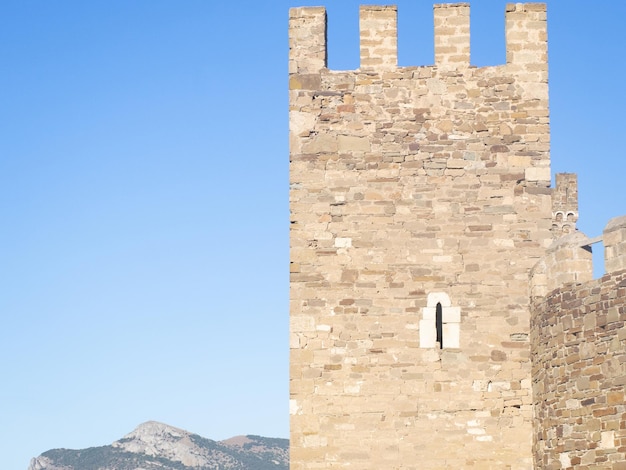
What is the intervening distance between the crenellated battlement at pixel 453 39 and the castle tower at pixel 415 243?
0.01 m

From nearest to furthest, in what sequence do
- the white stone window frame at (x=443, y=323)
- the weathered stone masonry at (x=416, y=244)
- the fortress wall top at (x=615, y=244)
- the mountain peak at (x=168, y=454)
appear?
the fortress wall top at (x=615, y=244), the weathered stone masonry at (x=416, y=244), the white stone window frame at (x=443, y=323), the mountain peak at (x=168, y=454)

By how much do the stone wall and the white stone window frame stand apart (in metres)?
0.76

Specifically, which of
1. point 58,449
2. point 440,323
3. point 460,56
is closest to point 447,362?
point 440,323

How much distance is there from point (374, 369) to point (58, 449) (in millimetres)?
52489

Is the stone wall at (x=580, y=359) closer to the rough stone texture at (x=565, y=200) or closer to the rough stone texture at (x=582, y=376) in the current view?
the rough stone texture at (x=582, y=376)

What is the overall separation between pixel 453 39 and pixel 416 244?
2164 mm

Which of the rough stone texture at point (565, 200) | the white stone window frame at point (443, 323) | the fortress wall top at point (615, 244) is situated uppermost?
the rough stone texture at point (565, 200)

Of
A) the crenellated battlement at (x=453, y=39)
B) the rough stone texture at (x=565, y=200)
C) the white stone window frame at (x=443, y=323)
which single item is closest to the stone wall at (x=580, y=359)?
the white stone window frame at (x=443, y=323)

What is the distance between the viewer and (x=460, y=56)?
12570 millimetres

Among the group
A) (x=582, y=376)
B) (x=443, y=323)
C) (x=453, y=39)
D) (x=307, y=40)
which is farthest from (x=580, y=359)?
(x=307, y=40)

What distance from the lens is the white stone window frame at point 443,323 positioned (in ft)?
39.3

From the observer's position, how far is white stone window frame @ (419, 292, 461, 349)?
1199 cm

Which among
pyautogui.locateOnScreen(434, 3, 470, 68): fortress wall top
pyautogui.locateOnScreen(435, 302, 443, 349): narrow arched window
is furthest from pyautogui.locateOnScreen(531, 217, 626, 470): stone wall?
pyautogui.locateOnScreen(434, 3, 470, 68): fortress wall top

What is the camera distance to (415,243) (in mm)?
12219
